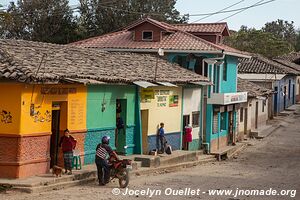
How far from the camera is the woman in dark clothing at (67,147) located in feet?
53.0

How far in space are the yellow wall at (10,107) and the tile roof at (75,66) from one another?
484 millimetres

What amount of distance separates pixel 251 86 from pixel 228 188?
75.2 ft

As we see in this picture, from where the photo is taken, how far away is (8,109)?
15398 millimetres

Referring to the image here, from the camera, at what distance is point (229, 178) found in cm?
1920

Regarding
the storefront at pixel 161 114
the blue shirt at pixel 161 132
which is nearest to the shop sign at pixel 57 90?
the storefront at pixel 161 114

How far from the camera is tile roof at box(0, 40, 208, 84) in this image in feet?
50.6

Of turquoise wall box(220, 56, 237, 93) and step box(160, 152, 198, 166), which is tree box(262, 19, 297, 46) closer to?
turquoise wall box(220, 56, 237, 93)

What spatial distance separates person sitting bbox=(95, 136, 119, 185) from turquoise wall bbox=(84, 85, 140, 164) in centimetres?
286

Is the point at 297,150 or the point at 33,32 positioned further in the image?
the point at 33,32

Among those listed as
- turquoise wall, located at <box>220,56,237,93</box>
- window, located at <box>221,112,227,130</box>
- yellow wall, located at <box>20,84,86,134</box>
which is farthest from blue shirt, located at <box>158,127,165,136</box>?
window, located at <box>221,112,227,130</box>

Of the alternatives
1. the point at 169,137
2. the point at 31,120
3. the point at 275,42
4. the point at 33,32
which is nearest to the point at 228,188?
the point at 31,120

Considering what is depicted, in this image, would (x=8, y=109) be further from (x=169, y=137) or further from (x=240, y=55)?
(x=240, y=55)

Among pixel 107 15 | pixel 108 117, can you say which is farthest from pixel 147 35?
pixel 107 15

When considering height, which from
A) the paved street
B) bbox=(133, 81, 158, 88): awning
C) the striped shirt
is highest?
bbox=(133, 81, 158, 88): awning
